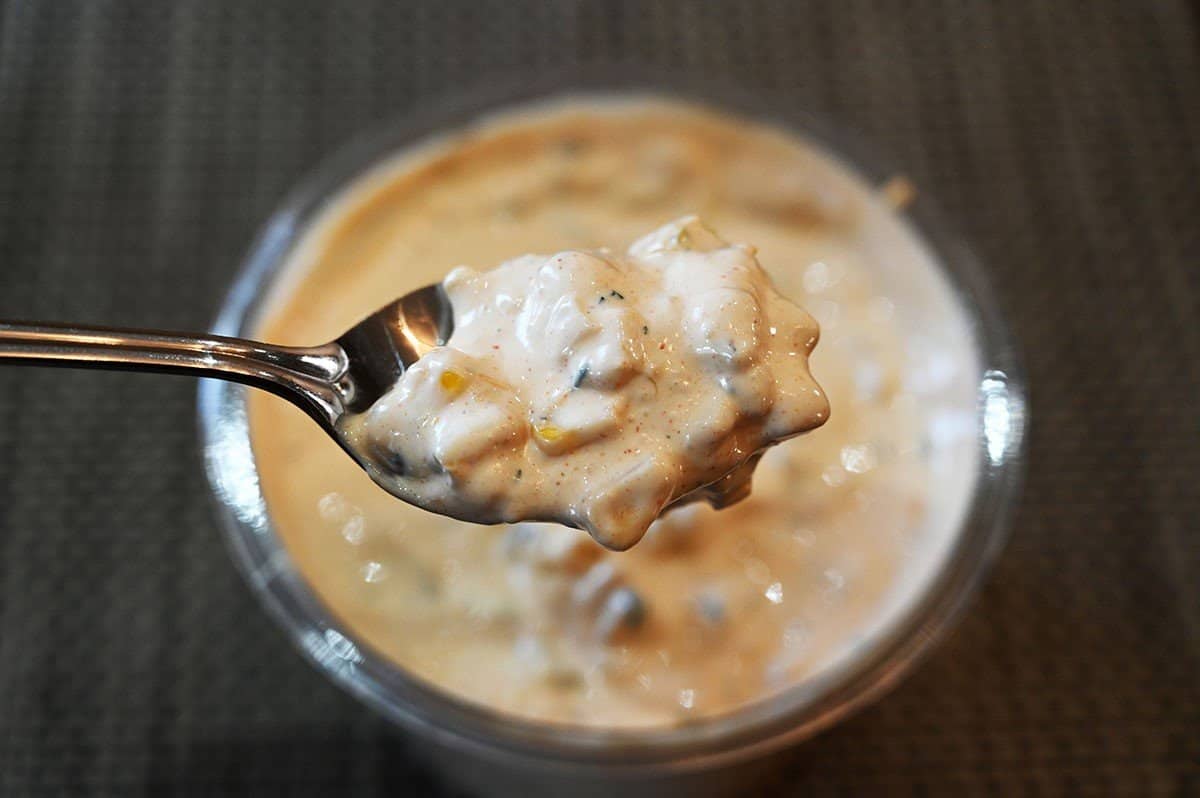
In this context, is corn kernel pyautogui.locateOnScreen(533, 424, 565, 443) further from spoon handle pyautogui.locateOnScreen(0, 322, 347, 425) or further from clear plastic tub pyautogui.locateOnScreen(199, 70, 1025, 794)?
clear plastic tub pyautogui.locateOnScreen(199, 70, 1025, 794)

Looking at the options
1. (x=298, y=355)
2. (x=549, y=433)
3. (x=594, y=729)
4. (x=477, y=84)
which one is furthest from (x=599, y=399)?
(x=477, y=84)

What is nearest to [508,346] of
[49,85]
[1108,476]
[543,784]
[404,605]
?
[404,605]

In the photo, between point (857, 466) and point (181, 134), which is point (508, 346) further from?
point (181, 134)

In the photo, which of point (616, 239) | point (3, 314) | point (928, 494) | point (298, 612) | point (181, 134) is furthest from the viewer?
point (181, 134)

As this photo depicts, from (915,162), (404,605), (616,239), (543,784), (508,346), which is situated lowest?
(543,784)

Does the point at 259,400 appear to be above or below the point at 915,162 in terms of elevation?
below

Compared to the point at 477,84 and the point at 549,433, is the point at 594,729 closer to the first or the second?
the point at 549,433

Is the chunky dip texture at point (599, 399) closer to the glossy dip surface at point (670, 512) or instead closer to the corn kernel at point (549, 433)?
the corn kernel at point (549, 433)

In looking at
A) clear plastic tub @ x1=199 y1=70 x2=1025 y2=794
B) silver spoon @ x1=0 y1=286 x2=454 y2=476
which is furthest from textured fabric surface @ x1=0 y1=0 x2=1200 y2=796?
silver spoon @ x1=0 y1=286 x2=454 y2=476
